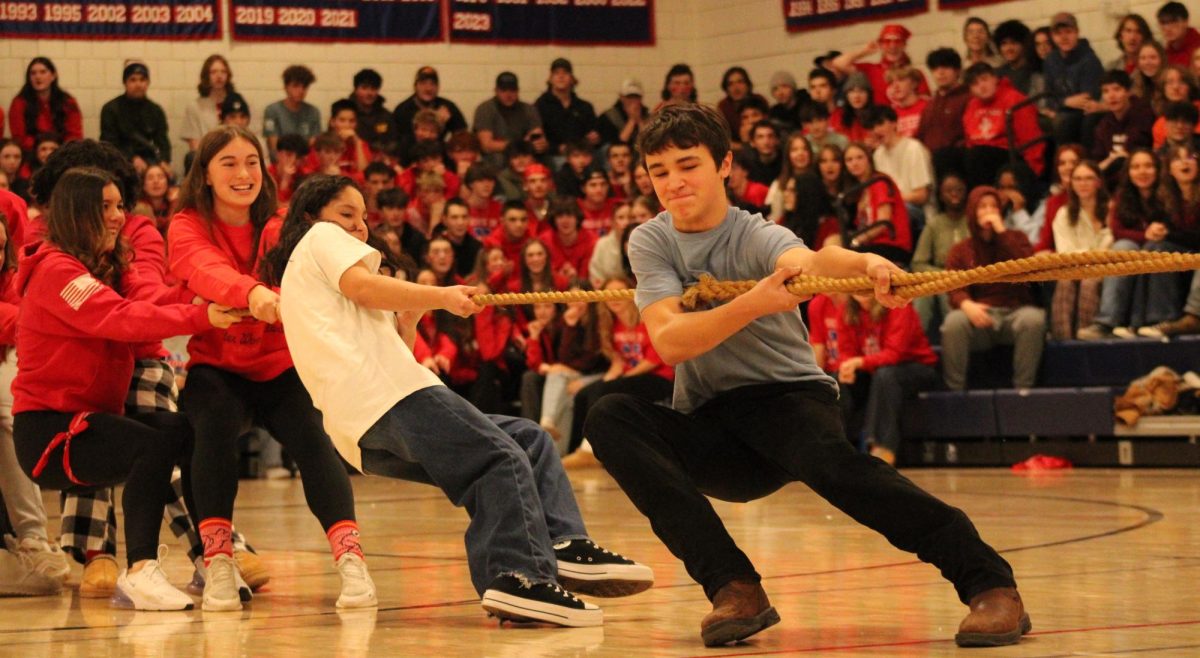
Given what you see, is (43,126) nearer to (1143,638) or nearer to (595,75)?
(595,75)

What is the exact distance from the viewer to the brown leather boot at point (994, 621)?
141 inches

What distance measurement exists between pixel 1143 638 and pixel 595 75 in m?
13.4

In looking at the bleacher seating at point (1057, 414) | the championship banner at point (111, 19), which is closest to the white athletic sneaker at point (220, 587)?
the bleacher seating at point (1057, 414)

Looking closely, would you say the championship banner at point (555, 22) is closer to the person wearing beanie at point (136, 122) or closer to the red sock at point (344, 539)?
the person wearing beanie at point (136, 122)

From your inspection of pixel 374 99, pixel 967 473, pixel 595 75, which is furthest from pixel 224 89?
pixel 967 473

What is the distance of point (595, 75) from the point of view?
16.6 meters

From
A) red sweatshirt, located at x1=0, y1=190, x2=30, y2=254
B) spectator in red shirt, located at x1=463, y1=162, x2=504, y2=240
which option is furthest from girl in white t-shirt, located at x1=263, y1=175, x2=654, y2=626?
spectator in red shirt, located at x1=463, y1=162, x2=504, y2=240

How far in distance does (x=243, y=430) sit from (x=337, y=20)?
1114cm

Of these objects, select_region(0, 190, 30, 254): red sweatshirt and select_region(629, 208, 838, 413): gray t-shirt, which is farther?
select_region(0, 190, 30, 254): red sweatshirt

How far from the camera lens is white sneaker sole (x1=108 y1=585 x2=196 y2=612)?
4.80m

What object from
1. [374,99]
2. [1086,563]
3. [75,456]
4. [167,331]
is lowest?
[1086,563]

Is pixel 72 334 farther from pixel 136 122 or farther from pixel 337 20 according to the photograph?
pixel 337 20

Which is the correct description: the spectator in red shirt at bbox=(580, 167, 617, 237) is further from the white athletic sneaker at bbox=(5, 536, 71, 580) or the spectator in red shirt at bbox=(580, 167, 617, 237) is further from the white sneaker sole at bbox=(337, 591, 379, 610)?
the white sneaker sole at bbox=(337, 591, 379, 610)

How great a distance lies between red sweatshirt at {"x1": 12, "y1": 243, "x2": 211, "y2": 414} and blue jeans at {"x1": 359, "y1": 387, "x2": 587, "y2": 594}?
1.05 meters
